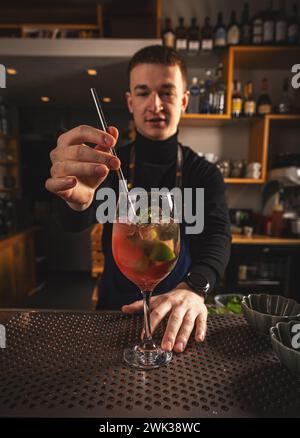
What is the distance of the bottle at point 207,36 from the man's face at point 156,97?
5.91ft

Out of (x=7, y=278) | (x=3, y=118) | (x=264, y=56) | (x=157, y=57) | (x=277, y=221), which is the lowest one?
(x=7, y=278)

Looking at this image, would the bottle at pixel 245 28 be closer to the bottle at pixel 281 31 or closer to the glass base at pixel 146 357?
the bottle at pixel 281 31

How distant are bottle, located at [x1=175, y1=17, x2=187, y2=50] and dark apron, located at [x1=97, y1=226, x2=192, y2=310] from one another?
2.22 m

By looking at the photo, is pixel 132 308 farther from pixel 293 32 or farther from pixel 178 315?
pixel 293 32

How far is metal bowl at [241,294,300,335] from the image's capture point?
0.66m

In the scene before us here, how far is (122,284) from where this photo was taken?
58.1 inches

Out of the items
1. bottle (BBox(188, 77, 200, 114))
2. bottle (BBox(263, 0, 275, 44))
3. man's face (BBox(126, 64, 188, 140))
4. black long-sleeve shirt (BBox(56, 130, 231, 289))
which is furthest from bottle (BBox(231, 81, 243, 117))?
man's face (BBox(126, 64, 188, 140))

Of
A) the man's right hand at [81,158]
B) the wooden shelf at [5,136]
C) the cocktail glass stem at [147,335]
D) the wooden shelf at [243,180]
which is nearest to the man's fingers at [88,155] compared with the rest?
the man's right hand at [81,158]

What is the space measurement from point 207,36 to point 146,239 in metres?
3.10

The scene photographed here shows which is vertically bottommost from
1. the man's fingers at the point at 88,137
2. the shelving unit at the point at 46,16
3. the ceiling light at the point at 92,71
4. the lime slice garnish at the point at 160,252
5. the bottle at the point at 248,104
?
the lime slice garnish at the point at 160,252

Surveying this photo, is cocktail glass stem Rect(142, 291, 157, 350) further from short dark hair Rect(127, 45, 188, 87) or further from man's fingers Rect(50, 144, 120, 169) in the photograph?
short dark hair Rect(127, 45, 188, 87)

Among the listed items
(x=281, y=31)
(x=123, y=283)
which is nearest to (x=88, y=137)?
(x=123, y=283)

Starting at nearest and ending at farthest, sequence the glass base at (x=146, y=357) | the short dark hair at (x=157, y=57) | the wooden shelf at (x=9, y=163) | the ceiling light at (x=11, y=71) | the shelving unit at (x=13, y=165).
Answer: the glass base at (x=146, y=357), the short dark hair at (x=157, y=57), the ceiling light at (x=11, y=71), the wooden shelf at (x=9, y=163), the shelving unit at (x=13, y=165)

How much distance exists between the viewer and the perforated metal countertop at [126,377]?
0.46 meters
